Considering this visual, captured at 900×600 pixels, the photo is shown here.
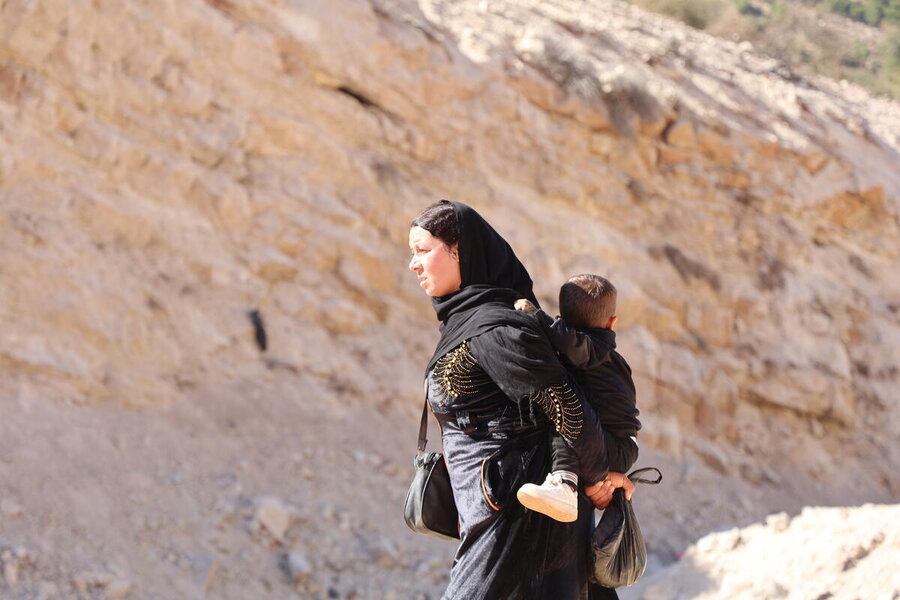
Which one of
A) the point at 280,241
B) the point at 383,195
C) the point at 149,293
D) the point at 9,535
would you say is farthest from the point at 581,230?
the point at 9,535

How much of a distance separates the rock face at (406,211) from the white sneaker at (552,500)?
3394 millimetres

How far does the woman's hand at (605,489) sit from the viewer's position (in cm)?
→ 227

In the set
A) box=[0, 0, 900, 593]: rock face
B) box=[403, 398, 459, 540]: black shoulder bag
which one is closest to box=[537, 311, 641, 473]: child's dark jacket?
box=[403, 398, 459, 540]: black shoulder bag

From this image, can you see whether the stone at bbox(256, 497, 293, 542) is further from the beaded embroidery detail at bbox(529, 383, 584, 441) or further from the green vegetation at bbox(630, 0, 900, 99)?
the green vegetation at bbox(630, 0, 900, 99)

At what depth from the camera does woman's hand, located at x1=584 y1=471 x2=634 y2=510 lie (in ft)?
7.43

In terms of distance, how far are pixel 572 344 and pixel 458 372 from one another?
0.31 metres

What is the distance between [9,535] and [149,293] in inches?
77.7

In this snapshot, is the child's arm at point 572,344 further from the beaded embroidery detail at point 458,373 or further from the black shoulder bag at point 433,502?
the black shoulder bag at point 433,502

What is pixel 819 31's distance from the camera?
21.6 m

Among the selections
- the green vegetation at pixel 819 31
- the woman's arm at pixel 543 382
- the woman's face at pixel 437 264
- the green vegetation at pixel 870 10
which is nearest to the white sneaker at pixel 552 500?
the woman's arm at pixel 543 382

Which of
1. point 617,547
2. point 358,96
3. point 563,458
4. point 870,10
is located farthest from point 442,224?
point 870,10

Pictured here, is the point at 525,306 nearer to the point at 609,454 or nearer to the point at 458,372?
the point at 458,372

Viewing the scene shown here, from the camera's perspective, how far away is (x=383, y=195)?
7203 millimetres

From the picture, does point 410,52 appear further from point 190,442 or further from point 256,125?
point 190,442
